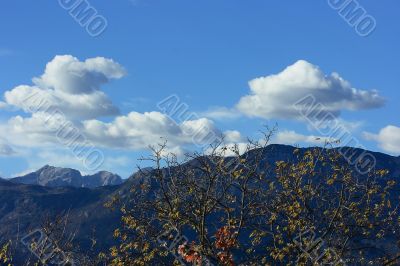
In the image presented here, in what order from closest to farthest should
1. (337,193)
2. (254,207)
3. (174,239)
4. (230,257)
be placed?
(230,257) < (174,239) < (254,207) < (337,193)

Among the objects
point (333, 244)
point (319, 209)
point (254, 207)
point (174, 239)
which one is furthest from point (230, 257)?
point (319, 209)

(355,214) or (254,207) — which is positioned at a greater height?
(355,214)

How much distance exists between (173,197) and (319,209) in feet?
30.9

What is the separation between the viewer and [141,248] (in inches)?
1296

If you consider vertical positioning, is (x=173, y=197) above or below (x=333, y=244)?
below

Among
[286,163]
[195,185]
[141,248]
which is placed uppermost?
[286,163]

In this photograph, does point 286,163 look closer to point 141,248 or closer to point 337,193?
point 337,193

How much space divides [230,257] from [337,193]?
14.3 metres

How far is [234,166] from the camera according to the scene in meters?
33.3

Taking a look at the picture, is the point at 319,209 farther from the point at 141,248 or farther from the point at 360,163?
the point at 141,248

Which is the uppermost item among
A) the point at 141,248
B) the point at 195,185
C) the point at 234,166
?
the point at 234,166

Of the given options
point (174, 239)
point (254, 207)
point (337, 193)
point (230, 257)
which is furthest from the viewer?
point (337, 193)

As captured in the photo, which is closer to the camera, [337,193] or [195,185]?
[195,185]

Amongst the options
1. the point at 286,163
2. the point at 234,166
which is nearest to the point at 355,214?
the point at 286,163
